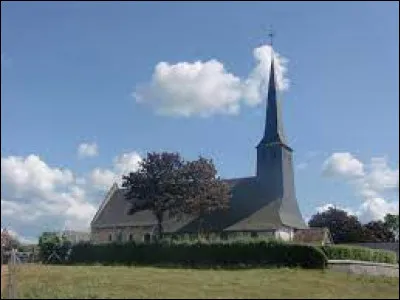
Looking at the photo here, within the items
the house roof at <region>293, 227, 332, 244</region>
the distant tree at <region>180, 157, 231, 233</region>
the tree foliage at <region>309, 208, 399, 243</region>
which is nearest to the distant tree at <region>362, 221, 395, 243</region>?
the tree foliage at <region>309, 208, 399, 243</region>

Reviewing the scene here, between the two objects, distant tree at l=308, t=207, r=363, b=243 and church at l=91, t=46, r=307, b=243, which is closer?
church at l=91, t=46, r=307, b=243

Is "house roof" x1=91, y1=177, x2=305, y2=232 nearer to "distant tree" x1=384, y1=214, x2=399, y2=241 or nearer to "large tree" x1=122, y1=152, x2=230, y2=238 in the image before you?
"large tree" x1=122, y1=152, x2=230, y2=238

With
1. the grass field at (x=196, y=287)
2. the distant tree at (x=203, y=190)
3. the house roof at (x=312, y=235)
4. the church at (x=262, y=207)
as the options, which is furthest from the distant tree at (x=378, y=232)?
the grass field at (x=196, y=287)

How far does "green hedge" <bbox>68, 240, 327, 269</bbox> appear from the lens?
1491 inches

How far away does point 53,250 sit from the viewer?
2028 inches

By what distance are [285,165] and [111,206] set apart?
74.7 feet

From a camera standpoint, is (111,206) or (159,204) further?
(111,206)

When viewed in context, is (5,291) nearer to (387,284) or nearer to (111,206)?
(387,284)

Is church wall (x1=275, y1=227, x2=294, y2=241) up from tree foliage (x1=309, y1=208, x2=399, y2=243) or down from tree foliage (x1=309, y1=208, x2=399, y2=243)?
down

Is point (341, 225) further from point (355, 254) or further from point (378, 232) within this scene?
point (355, 254)

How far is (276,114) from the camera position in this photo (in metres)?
71.3

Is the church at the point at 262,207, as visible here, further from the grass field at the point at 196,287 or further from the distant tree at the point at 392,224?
the grass field at the point at 196,287

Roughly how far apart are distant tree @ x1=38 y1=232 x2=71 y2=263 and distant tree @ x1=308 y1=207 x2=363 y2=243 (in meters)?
39.1

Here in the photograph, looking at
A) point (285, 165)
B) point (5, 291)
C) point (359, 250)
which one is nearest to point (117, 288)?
point (5, 291)
